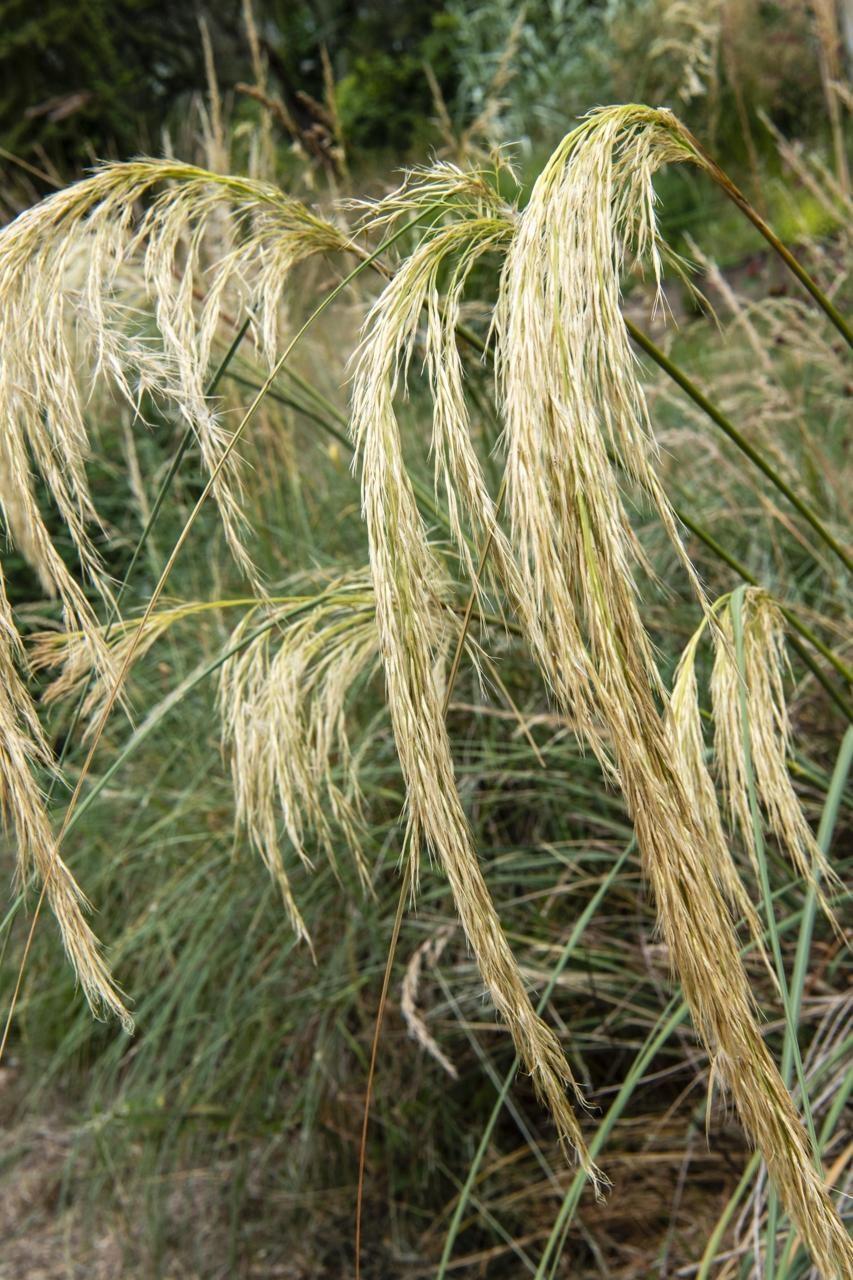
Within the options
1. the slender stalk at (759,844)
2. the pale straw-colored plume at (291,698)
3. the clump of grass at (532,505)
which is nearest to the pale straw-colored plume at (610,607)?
the clump of grass at (532,505)

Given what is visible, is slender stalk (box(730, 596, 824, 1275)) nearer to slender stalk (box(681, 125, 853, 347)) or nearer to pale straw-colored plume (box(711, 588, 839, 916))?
pale straw-colored plume (box(711, 588, 839, 916))

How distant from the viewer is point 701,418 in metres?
2.66

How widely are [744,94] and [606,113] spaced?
708cm

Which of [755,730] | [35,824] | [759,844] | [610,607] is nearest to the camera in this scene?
[610,607]

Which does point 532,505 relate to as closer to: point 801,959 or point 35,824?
point 35,824

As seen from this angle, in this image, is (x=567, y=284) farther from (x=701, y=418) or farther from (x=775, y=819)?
(x=701, y=418)

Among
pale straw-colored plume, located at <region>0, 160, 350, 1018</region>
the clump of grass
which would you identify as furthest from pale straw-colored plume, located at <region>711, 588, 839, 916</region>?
pale straw-colored plume, located at <region>0, 160, 350, 1018</region>

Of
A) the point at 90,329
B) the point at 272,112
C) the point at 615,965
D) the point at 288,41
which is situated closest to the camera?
the point at 90,329

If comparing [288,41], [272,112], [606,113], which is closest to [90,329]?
[606,113]

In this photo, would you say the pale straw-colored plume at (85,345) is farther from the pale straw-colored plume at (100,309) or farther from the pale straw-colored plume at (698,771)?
the pale straw-colored plume at (698,771)

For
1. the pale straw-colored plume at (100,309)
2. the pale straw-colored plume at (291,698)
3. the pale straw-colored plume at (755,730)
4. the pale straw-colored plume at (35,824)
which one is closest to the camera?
the pale straw-colored plume at (35,824)

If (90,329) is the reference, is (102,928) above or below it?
below

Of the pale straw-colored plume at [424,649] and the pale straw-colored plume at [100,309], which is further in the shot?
the pale straw-colored plume at [100,309]

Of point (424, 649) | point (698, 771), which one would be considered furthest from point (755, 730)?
point (424, 649)
